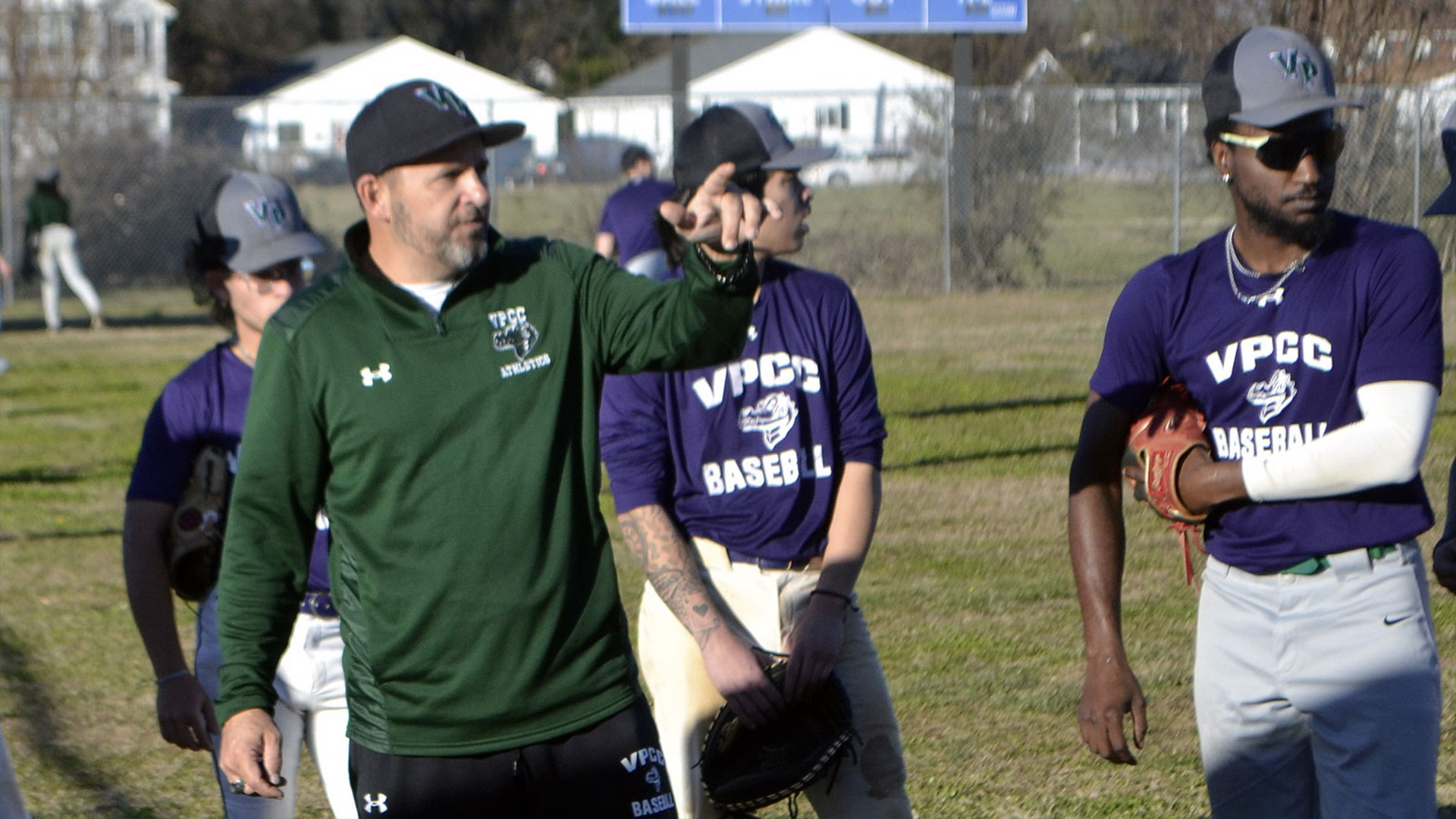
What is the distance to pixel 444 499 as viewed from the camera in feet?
10.6

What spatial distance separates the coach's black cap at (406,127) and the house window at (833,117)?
23083 millimetres

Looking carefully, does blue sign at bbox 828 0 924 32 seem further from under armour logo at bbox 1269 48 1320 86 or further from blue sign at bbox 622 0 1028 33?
under armour logo at bbox 1269 48 1320 86

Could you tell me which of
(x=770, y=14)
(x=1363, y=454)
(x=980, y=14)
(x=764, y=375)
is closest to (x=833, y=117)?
(x=980, y=14)

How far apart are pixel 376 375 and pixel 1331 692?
1.98m

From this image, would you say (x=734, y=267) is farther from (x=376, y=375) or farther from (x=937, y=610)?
(x=937, y=610)

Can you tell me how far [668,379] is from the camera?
4.15m

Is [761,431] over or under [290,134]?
under

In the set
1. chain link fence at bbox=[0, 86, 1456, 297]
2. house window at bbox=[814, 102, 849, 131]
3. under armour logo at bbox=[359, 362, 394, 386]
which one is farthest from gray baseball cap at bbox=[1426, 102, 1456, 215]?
house window at bbox=[814, 102, 849, 131]

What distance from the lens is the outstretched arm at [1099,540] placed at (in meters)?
3.55

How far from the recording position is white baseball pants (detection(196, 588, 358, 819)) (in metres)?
4.12

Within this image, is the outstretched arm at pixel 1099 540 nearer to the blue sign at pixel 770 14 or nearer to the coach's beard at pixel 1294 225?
the coach's beard at pixel 1294 225

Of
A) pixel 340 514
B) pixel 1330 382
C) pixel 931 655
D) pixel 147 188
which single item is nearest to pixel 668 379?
pixel 340 514

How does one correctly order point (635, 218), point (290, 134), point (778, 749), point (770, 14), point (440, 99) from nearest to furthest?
point (440, 99), point (778, 749), point (635, 218), point (770, 14), point (290, 134)

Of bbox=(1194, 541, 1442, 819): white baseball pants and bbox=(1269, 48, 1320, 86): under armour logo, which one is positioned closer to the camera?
bbox=(1194, 541, 1442, 819): white baseball pants
